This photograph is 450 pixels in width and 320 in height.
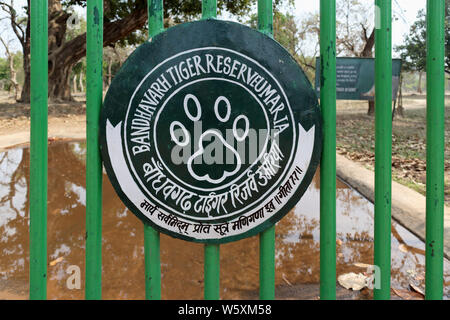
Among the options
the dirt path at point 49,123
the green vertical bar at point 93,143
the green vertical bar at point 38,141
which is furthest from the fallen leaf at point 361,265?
the dirt path at point 49,123

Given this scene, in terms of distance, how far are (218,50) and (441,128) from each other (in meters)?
0.71

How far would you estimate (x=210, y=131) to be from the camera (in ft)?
3.82

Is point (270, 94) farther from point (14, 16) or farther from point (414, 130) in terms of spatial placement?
point (14, 16)

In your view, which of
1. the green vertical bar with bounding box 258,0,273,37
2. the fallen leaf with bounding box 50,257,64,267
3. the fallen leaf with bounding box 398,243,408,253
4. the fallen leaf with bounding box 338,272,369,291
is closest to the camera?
the green vertical bar with bounding box 258,0,273,37

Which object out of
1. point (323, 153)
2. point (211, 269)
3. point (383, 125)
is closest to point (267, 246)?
point (211, 269)

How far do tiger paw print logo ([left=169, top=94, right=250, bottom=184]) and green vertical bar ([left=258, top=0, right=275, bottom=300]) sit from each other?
0.22 meters

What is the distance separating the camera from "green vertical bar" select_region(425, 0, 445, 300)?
119 cm

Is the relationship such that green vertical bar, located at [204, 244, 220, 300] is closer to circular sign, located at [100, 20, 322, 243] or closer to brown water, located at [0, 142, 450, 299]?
circular sign, located at [100, 20, 322, 243]

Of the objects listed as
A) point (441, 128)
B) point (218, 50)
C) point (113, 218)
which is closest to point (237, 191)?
point (218, 50)

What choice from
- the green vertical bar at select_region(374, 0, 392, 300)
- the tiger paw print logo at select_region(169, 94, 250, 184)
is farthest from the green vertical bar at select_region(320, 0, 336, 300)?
the tiger paw print logo at select_region(169, 94, 250, 184)

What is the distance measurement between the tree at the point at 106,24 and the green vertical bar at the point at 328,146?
1138 cm

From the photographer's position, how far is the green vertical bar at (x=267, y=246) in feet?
3.75

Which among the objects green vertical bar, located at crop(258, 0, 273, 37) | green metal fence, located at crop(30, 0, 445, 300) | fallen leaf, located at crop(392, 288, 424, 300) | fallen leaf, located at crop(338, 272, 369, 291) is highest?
green vertical bar, located at crop(258, 0, 273, 37)

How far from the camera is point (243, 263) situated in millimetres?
2594
